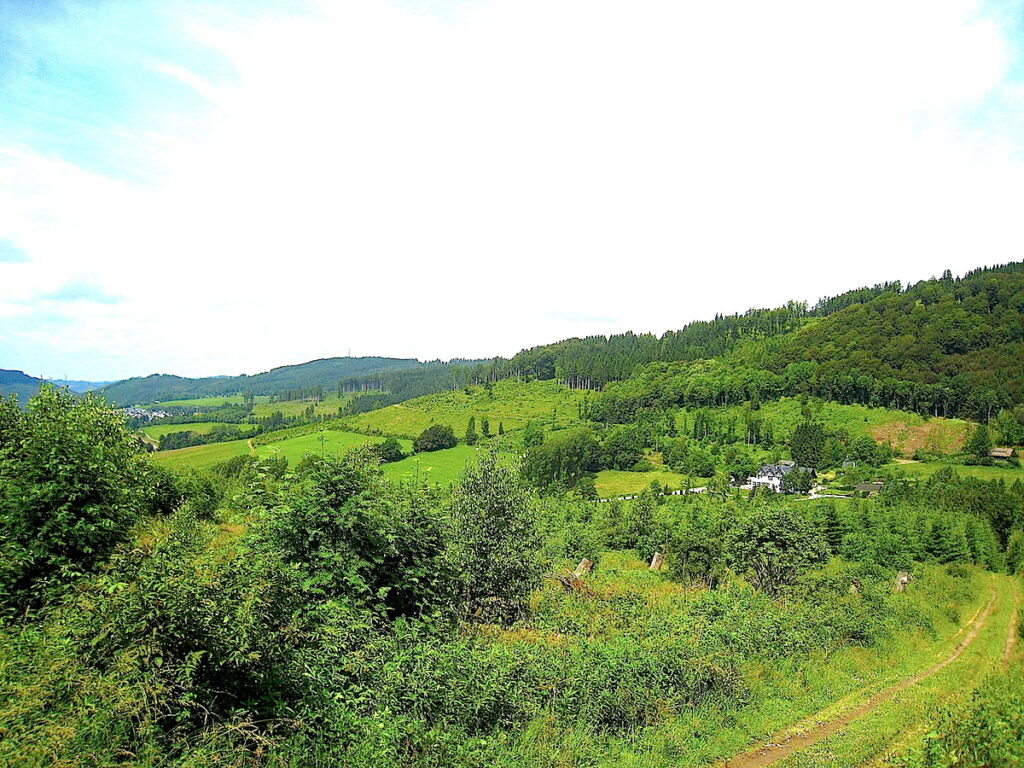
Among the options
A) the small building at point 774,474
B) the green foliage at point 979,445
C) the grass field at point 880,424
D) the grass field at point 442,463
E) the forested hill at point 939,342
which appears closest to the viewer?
the grass field at point 442,463

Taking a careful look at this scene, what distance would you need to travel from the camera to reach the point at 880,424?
11681cm

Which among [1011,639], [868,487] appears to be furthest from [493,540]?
[868,487]

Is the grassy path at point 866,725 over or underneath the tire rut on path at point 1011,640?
over

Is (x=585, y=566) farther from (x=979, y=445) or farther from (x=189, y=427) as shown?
(x=189, y=427)

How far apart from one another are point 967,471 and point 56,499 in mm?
119504

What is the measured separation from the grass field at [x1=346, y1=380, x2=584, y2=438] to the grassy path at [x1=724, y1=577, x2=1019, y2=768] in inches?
4827

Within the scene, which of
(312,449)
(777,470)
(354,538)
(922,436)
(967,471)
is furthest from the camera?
(922,436)

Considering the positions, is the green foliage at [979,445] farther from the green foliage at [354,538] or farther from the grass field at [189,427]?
the grass field at [189,427]

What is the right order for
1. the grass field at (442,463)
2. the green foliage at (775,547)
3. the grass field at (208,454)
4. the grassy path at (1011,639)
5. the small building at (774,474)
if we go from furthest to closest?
the grass field at (208,454), the small building at (774,474), the grass field at (442,463), the green foliage at (775,547), the grassy path at (1011,639)

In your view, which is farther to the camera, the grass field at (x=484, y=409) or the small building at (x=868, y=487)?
the grass field at (x=484, y=409)

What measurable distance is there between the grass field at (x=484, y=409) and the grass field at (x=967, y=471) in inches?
3021

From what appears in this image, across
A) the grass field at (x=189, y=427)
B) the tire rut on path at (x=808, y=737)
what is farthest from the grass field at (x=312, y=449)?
the tire rut on path at (x=808, y=737)

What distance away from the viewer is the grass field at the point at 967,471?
84.8 m

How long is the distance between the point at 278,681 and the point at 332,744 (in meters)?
1.14
